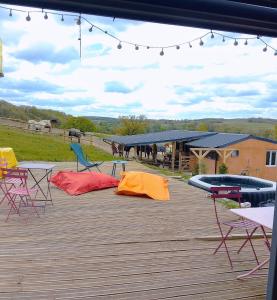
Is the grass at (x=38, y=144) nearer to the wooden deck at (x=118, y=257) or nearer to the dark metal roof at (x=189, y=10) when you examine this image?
the wooden deck at (x=118, y=257)

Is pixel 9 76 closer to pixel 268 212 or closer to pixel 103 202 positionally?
pixel 103 202

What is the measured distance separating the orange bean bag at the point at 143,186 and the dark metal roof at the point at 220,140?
13.1 metres

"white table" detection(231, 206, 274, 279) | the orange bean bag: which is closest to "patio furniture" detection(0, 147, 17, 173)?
the orange bean bag

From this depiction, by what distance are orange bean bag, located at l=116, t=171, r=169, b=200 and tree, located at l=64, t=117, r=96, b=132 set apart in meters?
21.7

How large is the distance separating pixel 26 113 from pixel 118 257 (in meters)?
25.3

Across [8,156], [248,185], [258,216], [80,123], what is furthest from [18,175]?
[80,123]

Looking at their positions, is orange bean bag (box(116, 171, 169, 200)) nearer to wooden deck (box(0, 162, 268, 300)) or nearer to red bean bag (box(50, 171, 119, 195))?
red bean bag (box(50, 171, 119, 195))

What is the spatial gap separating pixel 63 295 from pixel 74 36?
2.15 metres

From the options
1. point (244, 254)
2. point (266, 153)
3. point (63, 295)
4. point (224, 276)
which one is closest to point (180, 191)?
point (244, 254)

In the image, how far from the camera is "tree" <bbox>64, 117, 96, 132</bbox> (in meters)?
28.7

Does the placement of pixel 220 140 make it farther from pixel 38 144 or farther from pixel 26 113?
pixel 26 113

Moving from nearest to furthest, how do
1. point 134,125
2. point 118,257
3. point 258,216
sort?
point 258,216
point 118,257
point 134,125

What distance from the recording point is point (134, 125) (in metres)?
34.6

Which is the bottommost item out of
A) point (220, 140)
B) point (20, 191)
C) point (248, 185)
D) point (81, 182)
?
point (248, 185)
